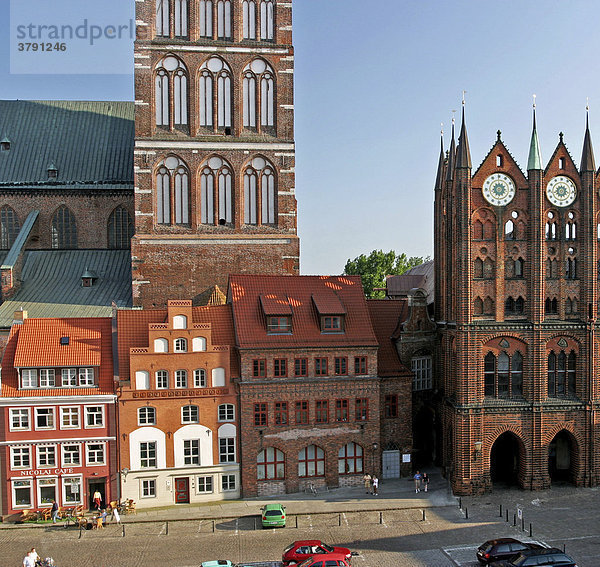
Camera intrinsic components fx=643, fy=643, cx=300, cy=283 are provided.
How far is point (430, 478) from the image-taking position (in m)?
41.9

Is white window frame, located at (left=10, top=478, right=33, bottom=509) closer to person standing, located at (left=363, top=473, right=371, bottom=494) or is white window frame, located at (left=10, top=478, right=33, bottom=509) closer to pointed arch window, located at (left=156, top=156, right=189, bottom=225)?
person standing, located at (left=363, top=473, right=371, bottom=494)

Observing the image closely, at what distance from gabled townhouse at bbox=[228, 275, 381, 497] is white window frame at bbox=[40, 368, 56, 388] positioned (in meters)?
10.6

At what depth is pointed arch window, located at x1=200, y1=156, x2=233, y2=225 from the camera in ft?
160

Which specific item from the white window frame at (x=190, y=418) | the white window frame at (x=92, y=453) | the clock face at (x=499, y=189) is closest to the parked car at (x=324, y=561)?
the white window frame at (x=190, y=418)

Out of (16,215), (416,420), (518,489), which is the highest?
(16,215)

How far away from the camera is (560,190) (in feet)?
133

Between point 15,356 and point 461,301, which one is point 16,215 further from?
point 461,301

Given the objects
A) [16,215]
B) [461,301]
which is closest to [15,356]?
[16,215]

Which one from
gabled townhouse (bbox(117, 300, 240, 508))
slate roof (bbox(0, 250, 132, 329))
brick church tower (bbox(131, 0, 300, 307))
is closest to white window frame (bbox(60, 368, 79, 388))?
gabled townhouse (bbox(117, 300, 240, 508))

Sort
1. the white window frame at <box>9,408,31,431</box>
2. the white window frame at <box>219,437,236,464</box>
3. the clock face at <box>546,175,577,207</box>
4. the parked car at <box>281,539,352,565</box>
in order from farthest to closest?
1. the clock face at <box>546,175,577,207</box>
2. the white window frame at <box>219,437,236,464</box>
3. the white window frame at <box>9,408,31,431</box>
4. the parked car at <box>281,539,352,565</box>

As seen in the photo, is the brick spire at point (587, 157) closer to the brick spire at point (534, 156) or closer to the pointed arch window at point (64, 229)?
the brick spire at point (534, 156)

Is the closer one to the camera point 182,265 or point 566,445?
point 566,445

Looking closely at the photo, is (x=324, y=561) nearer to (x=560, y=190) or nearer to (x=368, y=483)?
(x=368, y=483)

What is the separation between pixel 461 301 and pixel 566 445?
1227 centimetres
